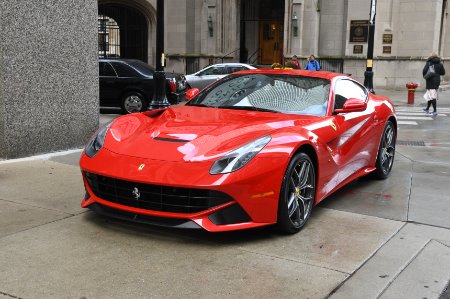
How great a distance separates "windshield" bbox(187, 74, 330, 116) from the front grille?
1665 millimetres

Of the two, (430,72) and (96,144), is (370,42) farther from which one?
(96,144)

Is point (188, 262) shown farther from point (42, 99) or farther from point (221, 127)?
point (42, 99)

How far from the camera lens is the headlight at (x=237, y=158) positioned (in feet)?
13.8

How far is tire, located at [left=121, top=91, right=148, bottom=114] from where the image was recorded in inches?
568

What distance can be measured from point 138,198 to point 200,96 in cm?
211

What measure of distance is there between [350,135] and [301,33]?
864 inches

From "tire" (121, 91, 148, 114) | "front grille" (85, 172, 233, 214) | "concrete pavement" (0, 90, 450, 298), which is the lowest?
"concrete pavement" (0, 90, 450, 298)

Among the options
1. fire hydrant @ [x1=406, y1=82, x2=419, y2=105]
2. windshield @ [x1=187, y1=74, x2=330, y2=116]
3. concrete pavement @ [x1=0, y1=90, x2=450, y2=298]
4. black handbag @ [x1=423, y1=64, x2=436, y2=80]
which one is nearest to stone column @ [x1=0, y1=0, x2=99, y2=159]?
concrete pavement @ [x1=0, y1=90, x2=450, y2=298]

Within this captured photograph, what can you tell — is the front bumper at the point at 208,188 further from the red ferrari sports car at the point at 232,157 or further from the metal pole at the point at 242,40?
the metal pole at the point at 242,40

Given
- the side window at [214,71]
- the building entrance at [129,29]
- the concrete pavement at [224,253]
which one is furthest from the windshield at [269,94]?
the building entrance at [129,29]

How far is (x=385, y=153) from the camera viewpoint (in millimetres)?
7133

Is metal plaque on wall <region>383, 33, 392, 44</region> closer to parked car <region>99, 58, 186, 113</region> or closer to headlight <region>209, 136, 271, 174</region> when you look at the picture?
parked car <region>99, 58, 186, 113</region>

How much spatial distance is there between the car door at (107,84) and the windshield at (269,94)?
8767mm

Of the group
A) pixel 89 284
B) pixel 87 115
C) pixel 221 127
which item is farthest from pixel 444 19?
pixel 89 284
